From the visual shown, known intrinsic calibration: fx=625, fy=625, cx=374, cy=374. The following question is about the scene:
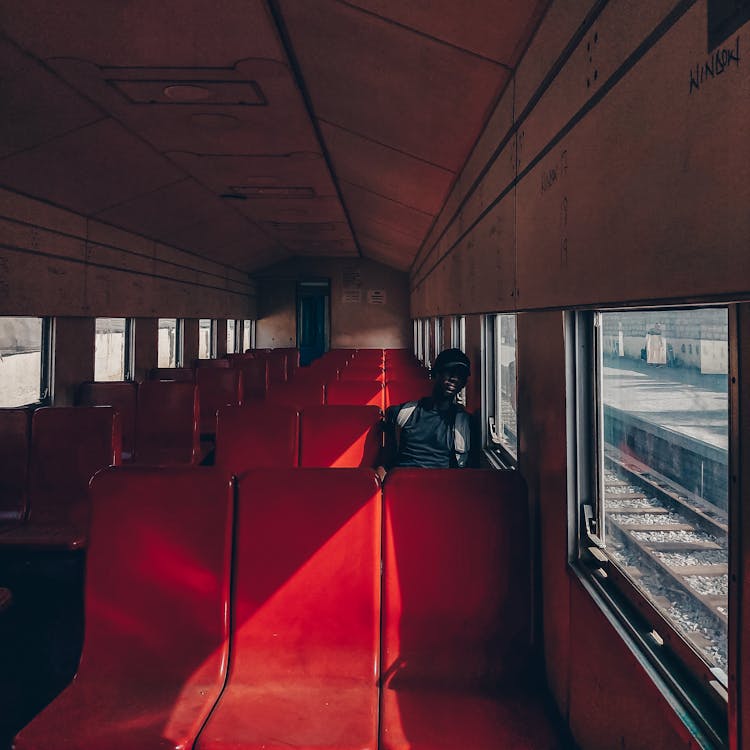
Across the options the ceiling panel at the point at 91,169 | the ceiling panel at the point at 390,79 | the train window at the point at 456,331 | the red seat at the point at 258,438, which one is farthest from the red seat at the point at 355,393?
the ceiling panel at the point at 91,169

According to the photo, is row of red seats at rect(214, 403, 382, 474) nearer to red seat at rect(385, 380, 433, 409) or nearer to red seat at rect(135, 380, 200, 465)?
red seat at rect(385, 380, 433, 409)

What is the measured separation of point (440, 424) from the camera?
335cm

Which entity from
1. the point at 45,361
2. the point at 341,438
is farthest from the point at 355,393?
the point at 45,361

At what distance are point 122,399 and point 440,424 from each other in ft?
11.2

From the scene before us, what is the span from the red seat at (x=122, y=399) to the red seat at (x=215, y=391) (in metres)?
0.95

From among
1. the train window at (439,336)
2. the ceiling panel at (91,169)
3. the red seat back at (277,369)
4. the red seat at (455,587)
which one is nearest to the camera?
the red seat at (455,587)

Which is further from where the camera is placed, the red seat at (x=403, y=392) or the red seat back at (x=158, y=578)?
the red seat at (x=403, y=392)

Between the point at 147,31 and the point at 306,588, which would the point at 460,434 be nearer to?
the point at 306,588

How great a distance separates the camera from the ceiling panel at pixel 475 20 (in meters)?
2.22

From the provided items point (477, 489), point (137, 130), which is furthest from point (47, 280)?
point (477, 489)

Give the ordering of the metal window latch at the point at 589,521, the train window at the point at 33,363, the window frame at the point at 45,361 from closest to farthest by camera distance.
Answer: the metal window latch at the point at 589,521
the train window at the point at 33,363
the window frame at the point at 45,361

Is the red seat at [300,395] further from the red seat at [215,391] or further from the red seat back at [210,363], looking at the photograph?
the red seat back at [210,363]

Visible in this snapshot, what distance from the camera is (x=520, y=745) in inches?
67.6

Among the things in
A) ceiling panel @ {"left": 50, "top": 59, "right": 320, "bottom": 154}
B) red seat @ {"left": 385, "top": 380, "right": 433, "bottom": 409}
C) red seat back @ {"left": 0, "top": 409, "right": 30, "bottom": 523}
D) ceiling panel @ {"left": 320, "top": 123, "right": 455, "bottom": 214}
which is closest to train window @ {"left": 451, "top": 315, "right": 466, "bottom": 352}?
ceiling panel @ {"left": 320, "top": 123, "right": 455, "bottom": 214}
